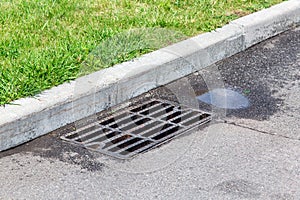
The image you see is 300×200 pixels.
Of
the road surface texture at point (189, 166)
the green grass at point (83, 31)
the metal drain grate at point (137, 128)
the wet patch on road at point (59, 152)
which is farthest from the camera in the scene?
the green grass at point (83, 31)

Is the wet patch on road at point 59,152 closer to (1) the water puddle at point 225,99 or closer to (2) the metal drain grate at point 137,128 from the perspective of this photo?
(2) the metal drain grate at point 137,128

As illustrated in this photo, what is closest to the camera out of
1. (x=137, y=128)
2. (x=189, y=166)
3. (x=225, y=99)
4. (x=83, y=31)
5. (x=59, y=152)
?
(x=189, y=166)

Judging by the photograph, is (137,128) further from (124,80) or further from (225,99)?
(225,99)

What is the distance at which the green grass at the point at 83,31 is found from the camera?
4988 millimetres

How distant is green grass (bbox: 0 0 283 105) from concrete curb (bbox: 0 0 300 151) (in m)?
0.11

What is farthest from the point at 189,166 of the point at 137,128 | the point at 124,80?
the point at 124,80

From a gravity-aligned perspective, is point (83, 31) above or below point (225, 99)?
above

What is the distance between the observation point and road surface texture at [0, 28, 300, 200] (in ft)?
12.7

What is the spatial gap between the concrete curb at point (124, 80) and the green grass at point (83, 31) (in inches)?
4.5

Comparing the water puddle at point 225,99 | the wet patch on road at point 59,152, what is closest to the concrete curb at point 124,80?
the wet patch on road at point 59,152

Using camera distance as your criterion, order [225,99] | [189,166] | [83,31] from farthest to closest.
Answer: [83,31], [225,99], [189,166]

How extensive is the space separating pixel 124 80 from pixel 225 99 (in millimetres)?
756

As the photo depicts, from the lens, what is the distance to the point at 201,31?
A: 6043 mm

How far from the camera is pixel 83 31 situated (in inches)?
232
